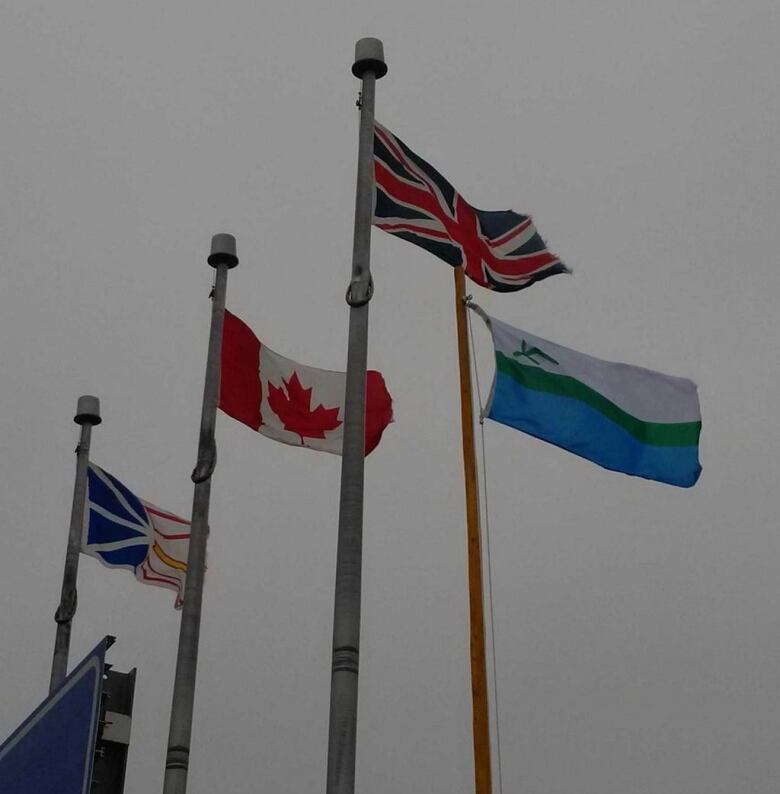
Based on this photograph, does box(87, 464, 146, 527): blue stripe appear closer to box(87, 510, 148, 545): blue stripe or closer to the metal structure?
box(87, 510, 148, 545): blue stripe

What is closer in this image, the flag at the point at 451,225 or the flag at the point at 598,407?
the flag at the point at 451,225

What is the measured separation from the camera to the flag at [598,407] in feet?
47.9

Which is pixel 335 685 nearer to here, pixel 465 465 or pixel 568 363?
pixel 465 465

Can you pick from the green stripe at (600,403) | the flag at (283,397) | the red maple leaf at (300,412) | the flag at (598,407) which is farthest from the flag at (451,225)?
the red maple leaf at (300,412)

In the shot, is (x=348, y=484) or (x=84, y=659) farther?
(x=348, y=484)

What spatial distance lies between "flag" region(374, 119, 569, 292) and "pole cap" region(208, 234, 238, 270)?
11.6 feet

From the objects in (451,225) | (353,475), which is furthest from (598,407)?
(353,475)

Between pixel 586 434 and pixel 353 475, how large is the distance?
5.33 meters

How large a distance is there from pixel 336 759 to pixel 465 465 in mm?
4984

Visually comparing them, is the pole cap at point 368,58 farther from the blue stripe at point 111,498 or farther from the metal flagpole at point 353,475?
the blue stripe at point 111,498

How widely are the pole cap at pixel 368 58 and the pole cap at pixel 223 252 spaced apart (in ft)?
14.9

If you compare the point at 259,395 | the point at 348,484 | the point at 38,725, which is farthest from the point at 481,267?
the point at 38,725

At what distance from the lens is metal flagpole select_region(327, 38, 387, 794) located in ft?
30.6

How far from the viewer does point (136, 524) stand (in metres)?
19.0
